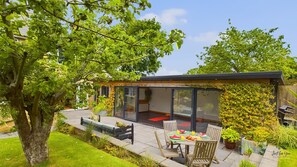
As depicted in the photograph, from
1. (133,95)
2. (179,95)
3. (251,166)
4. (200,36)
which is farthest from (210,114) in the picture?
(200,36)

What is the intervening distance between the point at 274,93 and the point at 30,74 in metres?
8.21

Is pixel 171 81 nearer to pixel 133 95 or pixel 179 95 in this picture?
pixel 179 95

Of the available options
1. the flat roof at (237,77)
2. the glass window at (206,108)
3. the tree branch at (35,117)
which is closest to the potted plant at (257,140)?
the flat roof at (237,77)

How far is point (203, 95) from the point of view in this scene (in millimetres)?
9320

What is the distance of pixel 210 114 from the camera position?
34.8 ft

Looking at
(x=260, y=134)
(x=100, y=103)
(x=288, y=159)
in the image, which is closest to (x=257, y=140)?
(x=260, y=134)

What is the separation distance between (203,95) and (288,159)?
4.51m

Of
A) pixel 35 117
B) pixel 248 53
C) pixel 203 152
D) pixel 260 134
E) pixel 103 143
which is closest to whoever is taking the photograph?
pixel 35 117

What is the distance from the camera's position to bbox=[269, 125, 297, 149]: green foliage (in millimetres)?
6332

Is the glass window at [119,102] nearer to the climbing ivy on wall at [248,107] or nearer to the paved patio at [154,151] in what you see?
the paved patio at [154,151]

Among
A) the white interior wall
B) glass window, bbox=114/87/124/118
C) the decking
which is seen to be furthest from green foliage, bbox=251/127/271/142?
the white interior wall

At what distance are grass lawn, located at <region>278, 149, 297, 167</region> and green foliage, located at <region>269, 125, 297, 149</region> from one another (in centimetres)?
41

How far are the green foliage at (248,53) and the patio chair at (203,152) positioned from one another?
15.4m

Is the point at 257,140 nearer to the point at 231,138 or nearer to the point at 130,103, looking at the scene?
the point at 231,138
